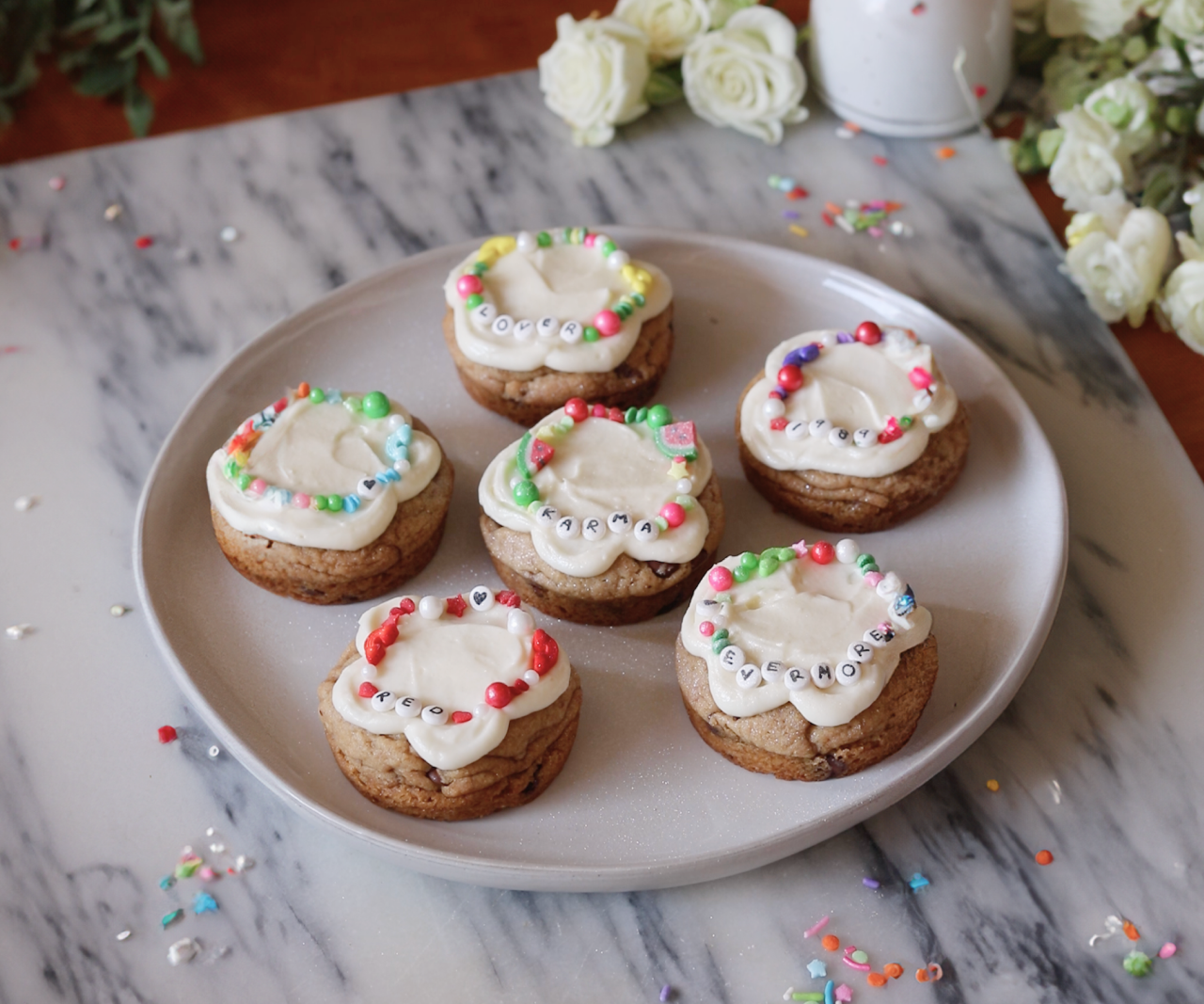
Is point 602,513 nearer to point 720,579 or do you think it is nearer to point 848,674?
point 720,579

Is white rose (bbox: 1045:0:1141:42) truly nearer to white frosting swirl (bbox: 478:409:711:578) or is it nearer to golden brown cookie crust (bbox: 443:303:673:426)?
golden brown cookie crust (bbox: 443:303:673:426)

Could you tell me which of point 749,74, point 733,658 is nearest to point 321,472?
point 733,658

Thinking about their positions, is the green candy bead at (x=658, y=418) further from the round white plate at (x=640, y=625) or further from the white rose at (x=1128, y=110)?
the white rose at (x=1128, y=110)

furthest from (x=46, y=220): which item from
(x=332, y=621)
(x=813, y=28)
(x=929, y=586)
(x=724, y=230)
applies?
(x=929, y=586)

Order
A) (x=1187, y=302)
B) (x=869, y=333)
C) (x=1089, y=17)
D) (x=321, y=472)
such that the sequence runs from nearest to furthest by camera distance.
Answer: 1. (x=321, y=472)
2. (x=869, y=333)
3. (x=1187, y=302)
4. (x=1089, y=17)

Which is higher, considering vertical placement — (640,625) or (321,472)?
(321,472)

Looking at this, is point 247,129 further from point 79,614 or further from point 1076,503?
point 1076,503
